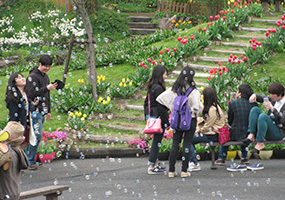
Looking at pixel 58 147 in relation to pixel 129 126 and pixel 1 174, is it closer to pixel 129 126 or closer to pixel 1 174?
pixel 129 126

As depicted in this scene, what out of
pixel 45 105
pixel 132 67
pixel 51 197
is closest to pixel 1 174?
pixel 51 197

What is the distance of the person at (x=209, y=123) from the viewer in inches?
298

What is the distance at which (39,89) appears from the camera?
7762 mm

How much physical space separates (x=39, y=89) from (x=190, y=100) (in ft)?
8.34

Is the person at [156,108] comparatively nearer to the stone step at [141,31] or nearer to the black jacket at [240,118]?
the black jacket at [240,118]

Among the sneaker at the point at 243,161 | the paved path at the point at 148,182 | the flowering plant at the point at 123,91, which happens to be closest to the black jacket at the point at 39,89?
the paved path at the point at 148,182

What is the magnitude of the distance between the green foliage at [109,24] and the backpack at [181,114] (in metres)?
14.2

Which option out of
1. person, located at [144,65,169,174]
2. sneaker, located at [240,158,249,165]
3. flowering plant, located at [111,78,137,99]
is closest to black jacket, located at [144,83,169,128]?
person, located at [144,65,169,174]

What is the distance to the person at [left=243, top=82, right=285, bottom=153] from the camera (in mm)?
7246

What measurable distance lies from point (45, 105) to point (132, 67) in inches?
242

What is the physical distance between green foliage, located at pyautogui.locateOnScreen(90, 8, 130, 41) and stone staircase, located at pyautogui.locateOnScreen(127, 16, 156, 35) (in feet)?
1.43

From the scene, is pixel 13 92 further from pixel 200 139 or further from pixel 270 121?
pixel 270 121

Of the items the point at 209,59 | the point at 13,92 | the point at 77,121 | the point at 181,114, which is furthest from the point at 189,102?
the point at 209,59

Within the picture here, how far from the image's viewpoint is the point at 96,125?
10148 mm
